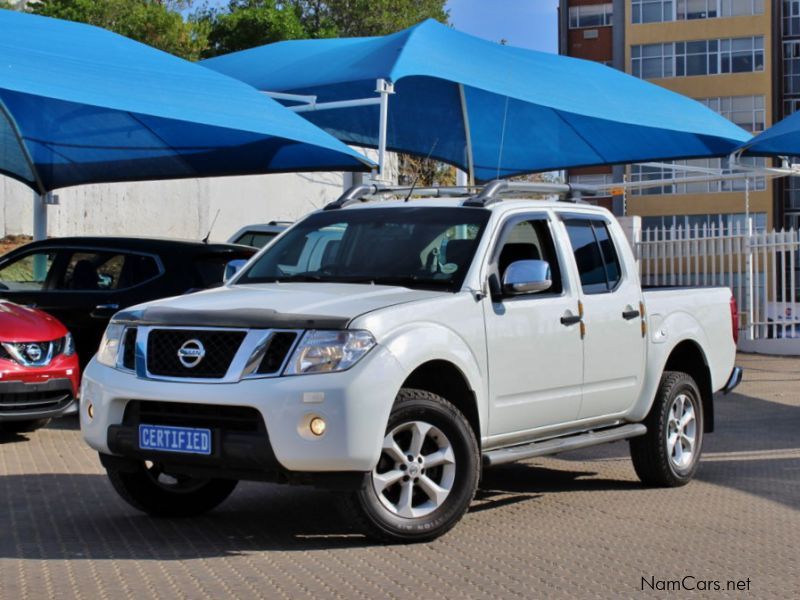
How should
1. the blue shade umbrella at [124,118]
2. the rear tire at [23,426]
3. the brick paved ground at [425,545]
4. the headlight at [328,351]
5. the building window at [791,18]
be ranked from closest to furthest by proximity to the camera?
the brick paved ground at [425,545] → the headlight at [328,351] → the rear tire at [23,426] → the blue shade umbrella at [124,118] → the building window at [791,18]

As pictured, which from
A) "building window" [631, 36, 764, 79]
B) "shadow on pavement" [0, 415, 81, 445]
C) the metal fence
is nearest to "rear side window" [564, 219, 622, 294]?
"shadow on pavement" [0, 415, 81, 445]

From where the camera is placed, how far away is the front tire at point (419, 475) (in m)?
5.96

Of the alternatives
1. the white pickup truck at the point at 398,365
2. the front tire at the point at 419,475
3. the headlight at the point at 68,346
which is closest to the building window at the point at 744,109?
the headlight at the point at 68,346

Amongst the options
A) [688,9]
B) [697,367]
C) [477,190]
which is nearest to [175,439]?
[477,190]

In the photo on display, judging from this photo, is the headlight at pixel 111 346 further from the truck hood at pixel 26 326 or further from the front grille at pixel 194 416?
the truck hood at pixel 26 326

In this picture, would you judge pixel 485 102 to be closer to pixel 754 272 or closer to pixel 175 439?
pixel 754 272

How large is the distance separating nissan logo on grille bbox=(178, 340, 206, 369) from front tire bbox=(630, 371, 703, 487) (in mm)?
3371

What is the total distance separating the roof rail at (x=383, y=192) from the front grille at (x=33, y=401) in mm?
3125

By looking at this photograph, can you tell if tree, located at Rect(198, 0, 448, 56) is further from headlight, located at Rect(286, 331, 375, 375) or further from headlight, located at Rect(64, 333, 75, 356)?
headlight, located at Rect(286, 331, 375, 375)

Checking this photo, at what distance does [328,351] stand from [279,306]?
0.44 m

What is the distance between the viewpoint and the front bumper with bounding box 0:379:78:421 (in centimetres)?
938

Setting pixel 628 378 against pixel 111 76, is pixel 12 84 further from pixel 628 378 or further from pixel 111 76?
pixel 628 378

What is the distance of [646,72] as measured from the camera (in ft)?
186

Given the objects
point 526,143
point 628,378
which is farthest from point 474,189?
point 526,143
